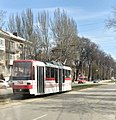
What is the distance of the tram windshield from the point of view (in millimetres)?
29969

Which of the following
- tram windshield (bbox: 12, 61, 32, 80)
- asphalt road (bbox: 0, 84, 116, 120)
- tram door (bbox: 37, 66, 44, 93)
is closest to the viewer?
asphalt road (bbox: 0, 84, 116, 120)

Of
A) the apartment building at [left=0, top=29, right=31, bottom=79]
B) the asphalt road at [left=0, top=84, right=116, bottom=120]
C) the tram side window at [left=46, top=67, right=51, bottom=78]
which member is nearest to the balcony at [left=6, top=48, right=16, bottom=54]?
the apartment building at [left=0, top=29, right=31, bottom=79]

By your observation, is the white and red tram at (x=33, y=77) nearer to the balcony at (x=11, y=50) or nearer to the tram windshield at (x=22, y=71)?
the tram windshield at (x=22, y=71)

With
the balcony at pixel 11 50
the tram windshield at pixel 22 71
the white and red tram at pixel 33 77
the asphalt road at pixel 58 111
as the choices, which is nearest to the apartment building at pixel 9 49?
the balcony at pixel 11 50

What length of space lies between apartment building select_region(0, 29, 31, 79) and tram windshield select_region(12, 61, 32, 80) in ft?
170

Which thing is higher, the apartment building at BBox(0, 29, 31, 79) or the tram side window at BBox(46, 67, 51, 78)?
the apartment building at BBox(0, 29, 31, 79)

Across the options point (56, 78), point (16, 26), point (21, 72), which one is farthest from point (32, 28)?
point (21, 72)

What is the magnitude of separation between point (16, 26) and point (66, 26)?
1166 cm

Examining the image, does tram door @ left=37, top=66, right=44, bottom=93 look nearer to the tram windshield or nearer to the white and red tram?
the white and red tram

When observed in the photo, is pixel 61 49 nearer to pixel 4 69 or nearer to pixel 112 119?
pixel 4 69

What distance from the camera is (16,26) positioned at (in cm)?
8312

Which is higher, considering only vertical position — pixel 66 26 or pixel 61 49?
pixel 66 26

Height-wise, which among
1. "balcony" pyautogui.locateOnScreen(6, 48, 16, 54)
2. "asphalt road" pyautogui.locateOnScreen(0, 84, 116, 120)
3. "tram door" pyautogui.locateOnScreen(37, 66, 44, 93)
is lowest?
"asphalt road" pyautogui.locateOnScreen(0, 84, 116, 120)

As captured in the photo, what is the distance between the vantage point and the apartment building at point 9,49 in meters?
87.9
